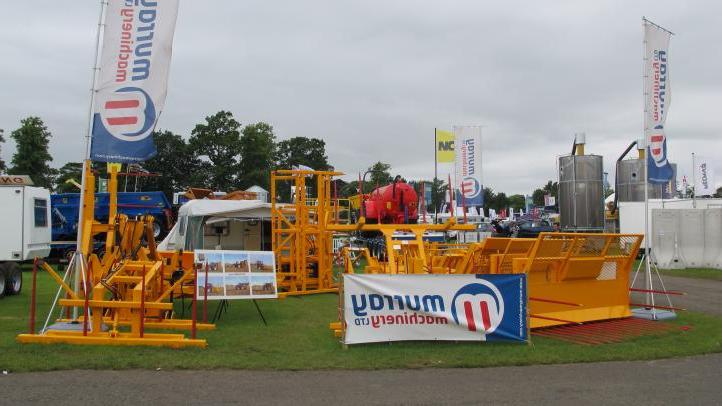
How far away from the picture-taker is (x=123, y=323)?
9.30 metres

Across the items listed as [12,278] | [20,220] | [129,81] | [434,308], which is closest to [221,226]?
[20,220]

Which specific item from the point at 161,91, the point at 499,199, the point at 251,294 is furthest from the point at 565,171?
the point at 499,199

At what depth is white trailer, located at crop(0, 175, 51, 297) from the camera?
1450 centimetres

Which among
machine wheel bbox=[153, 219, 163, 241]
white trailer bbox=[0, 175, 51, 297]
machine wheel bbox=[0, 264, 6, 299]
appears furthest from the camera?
machine wheel bbox=[153, 219, 163, 241]

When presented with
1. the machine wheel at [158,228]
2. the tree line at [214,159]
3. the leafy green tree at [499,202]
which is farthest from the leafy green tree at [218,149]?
the leafy green tree at [499,202]

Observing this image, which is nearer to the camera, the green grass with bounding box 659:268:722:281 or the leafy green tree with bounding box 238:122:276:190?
the green grass with bounding box 659:268:722:281

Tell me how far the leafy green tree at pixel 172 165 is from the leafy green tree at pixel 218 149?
82cm

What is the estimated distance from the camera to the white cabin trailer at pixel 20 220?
14570mm

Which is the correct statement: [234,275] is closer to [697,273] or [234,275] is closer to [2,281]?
[2,281]

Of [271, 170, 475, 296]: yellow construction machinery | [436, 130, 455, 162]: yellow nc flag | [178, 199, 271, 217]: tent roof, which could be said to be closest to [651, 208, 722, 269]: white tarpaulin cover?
[436, 130, 455, 162]: yellow nc flag

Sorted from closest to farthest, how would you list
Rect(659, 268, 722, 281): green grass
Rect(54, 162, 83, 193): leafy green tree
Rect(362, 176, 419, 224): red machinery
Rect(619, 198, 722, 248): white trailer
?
Rect(362, 176, 419, 224): red machinery < Rect(659, 268, 722, 281): green grass < Rect(619, 198, 722, 248): white trailer < Rect(54, 162, 83, 193): leafy green tree

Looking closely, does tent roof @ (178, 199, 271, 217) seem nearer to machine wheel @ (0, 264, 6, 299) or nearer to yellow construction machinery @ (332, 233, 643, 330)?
machine wheel @ (0, 264, 6, 299)

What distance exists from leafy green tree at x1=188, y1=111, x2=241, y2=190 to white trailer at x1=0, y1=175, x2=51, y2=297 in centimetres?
4743

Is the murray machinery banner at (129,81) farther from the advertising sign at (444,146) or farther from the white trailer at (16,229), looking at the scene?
the advertising sign at (444,146)
